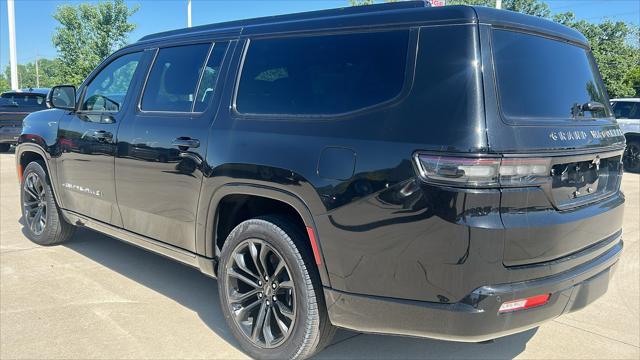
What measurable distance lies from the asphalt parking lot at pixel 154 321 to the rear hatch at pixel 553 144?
98 centimetres

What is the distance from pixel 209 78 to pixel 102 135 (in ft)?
4.11

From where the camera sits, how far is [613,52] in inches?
1005

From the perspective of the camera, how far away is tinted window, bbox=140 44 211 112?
3.65 m

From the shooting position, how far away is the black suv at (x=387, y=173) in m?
2.28

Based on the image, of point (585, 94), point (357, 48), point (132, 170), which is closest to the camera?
point (357, 48)

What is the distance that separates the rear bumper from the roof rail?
57.9 inches

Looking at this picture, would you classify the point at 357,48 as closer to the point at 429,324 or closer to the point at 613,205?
the point at 429,324

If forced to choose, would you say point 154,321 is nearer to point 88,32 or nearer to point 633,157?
point 633,157

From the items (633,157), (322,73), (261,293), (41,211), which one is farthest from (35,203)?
(633,157)

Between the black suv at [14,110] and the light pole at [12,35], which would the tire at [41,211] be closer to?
the black suv at [14,110]

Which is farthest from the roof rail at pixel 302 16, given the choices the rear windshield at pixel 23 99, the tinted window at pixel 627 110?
the tinted window at pixel 627 110

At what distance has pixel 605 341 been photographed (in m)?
3.45

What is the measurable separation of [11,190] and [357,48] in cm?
806

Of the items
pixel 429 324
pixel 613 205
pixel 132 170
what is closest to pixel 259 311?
pixel 429 324
